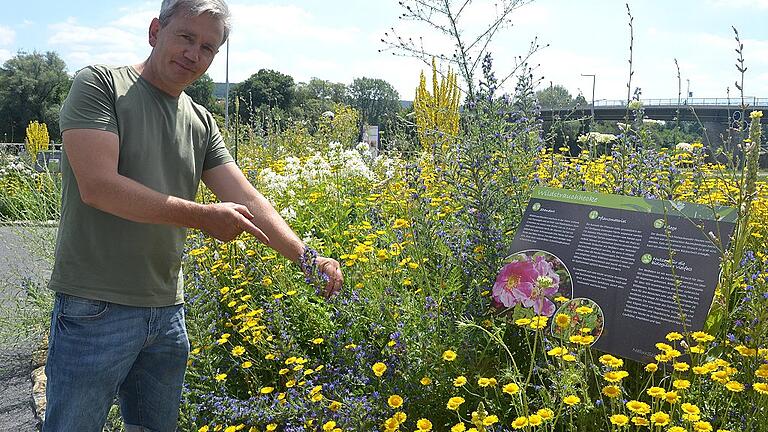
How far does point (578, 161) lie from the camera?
463 centimetres

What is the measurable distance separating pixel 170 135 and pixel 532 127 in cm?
200

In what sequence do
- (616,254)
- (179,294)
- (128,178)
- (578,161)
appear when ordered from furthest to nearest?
1. (578,161)
2. (616,254)
3. (179,294)
4. (128,178)

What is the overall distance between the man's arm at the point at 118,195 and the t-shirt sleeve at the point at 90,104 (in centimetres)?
2

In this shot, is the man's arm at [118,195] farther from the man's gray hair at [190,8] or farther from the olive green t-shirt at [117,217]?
the man's gray hair at [190,8]

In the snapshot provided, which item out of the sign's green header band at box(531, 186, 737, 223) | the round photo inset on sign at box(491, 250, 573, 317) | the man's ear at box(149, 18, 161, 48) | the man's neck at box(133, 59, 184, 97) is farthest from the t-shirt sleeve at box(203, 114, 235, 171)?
the sign's green header band at box(531, 186, 737, 223)

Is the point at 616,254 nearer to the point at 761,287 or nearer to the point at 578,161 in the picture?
the point at 761,287

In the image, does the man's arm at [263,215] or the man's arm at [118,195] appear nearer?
the man's arm at [118,195]

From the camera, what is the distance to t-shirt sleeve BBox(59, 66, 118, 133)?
6.48 ft

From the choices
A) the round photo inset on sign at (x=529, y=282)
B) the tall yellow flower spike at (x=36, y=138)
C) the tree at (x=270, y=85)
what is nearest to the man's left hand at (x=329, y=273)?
the round photo inset on sign at (x=529, y=282)

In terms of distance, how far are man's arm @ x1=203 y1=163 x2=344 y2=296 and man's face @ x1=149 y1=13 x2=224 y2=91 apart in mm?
432

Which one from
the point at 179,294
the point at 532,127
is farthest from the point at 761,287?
the point at 179,294

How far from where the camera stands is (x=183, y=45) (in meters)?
2.19

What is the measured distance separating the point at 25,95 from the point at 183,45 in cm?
5668

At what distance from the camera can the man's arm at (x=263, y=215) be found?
101 inches
